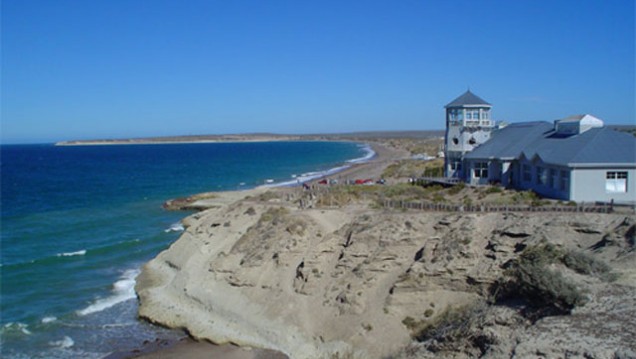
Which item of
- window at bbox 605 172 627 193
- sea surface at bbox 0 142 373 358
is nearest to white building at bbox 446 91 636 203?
window at bbox 605 172 627 193

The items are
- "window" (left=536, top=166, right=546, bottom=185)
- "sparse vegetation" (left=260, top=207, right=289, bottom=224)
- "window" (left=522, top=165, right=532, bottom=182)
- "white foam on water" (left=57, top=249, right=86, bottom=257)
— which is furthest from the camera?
"white foam on water" (left=57, top=249, right=86, bottom=257)

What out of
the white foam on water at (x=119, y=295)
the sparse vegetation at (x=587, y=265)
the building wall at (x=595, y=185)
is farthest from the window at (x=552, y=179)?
the white foam on water at (x=119, y=295)

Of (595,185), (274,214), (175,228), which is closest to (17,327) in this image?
(274,214)

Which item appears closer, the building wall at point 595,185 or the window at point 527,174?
the building wall at point 595,185

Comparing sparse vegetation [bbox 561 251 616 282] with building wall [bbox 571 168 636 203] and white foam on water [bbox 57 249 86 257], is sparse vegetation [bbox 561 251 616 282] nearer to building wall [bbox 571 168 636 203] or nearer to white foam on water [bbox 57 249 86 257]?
building wall [bbox 571 168 636 203]

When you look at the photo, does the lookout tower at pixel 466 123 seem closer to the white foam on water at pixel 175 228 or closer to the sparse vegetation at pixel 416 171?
the sparse vegetation at pixel 416 171

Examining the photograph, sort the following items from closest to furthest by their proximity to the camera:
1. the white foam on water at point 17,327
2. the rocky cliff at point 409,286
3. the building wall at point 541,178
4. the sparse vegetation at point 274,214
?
the rocky cliff at point 409,286
the white foam on water at point 17,327
the building wall at point 541,178
the sparse vegetation at point 274,214
